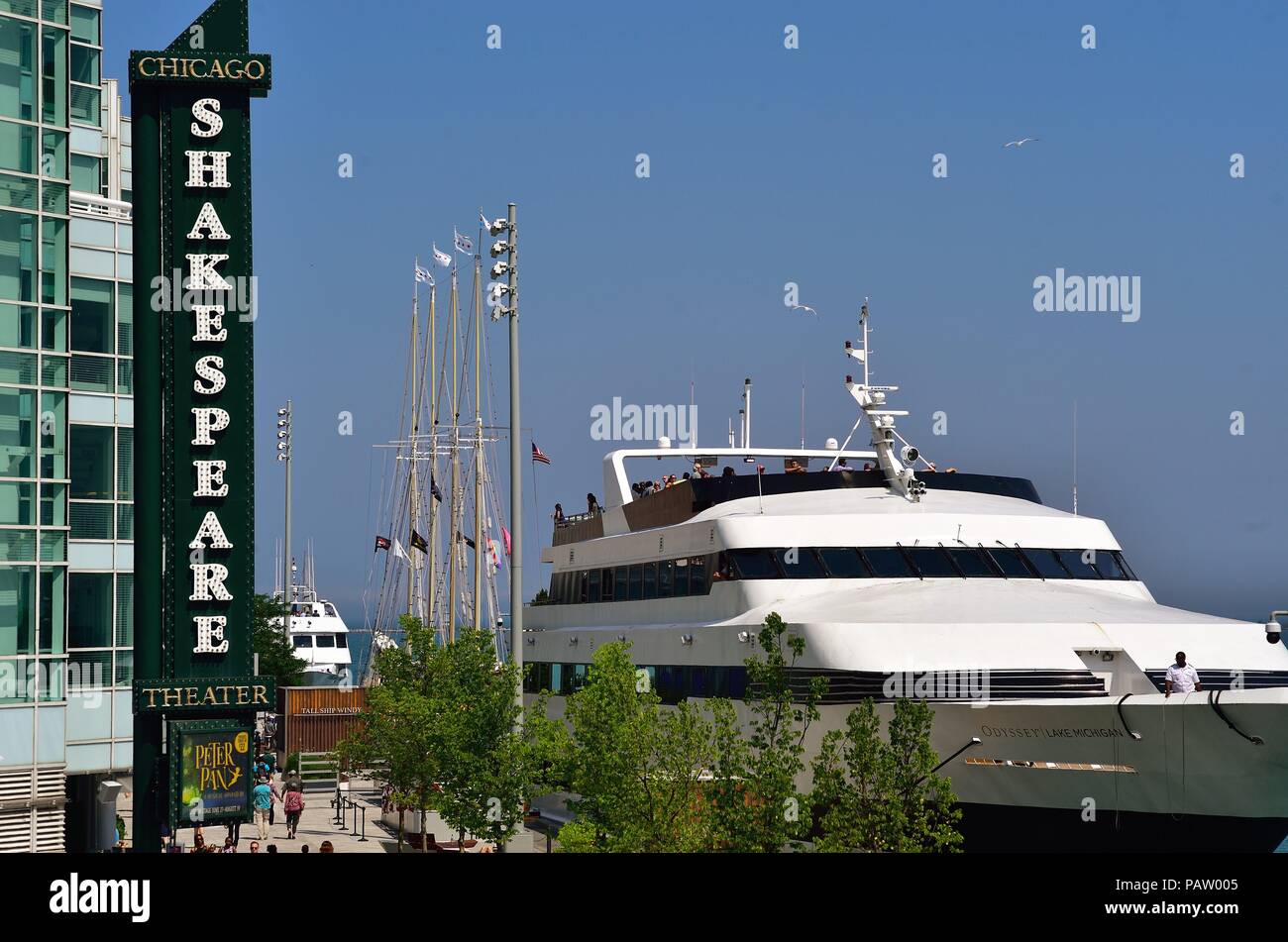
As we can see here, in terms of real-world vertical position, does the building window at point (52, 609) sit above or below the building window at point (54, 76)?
below

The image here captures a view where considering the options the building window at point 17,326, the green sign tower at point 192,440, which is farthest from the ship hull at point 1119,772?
the building window at point 17,326

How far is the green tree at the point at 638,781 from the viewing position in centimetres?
2530

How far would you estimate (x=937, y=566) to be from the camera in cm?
3369

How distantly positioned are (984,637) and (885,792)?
563 centimetres

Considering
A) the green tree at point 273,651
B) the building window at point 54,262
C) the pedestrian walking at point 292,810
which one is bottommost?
the pedestrian walking at point 292,810

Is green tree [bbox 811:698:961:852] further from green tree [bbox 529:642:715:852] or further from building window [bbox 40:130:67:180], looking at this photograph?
building window [bbox 40:130:67:180]

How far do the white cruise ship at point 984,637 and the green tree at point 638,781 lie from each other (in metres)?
3.96

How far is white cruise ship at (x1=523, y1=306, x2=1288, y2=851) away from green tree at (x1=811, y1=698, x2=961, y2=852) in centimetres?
296

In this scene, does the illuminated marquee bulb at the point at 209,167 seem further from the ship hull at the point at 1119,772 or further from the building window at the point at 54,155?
the ship hull at the point at 1119,772

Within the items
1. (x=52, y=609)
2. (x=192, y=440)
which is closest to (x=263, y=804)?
(x=52, y=609)

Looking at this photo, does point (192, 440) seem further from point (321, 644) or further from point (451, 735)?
point (321, 644)

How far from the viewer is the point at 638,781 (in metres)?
26.1
